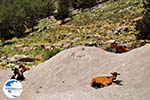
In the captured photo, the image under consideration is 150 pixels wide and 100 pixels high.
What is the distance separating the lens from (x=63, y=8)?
116m

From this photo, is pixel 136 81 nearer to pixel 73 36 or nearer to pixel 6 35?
pixel 73 36

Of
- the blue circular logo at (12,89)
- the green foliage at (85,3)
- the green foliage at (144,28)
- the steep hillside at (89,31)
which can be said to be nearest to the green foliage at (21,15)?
the steep hillside at (89,31)

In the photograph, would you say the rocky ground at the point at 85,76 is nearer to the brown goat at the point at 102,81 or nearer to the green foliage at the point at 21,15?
the brown goat at the point at 102,81

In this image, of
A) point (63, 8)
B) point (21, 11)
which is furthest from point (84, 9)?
point (21, 11)

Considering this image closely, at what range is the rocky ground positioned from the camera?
19.2m

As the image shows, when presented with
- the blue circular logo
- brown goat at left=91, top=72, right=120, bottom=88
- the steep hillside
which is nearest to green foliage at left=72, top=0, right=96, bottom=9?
the steep hillside

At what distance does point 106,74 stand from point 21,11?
99904 millimetres

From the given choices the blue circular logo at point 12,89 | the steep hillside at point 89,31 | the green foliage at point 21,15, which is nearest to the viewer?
the blue circular logo at point 12,89

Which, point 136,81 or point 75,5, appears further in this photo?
point 75,5

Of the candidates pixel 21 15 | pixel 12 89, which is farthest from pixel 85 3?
pixel 12 89

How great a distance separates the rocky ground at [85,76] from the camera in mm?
19178

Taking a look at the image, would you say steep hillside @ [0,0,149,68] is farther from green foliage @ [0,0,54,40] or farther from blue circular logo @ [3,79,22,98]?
blue circular logo @ [3,79,22,98]

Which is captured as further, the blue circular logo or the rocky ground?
the rocky ground

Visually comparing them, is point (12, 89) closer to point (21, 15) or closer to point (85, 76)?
point (85, 76)
